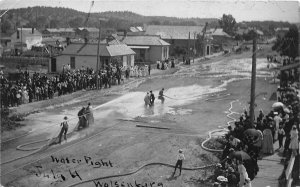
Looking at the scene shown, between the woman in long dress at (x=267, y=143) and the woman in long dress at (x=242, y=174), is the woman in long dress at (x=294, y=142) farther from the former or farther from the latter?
the woman in long dress at (x=242, y=174)

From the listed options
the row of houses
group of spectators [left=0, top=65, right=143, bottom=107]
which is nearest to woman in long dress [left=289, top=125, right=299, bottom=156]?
group of spectators [left=0, top=65, right=143, bottom=107]

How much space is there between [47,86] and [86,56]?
1656 centimetres

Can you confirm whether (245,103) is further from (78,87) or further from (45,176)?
(45,176)

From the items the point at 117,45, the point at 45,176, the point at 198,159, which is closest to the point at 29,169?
the point at 45,176

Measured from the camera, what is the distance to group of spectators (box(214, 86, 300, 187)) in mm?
11539

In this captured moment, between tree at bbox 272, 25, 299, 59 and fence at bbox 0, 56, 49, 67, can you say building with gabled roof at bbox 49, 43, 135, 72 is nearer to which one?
fence at bbox 0, 56, 49, 67

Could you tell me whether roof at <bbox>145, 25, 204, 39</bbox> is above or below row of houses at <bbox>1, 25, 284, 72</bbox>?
above

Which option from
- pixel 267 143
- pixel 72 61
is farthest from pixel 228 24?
pixel 267 143

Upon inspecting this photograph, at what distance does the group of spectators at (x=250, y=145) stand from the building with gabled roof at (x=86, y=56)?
92.3 ft

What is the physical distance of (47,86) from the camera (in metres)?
29.1

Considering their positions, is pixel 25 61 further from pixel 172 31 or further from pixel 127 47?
pixel 172 31

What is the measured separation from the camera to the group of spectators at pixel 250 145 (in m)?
11.5

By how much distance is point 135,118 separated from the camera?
2342 centimetres

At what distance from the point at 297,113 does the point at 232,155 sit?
25.8ft
